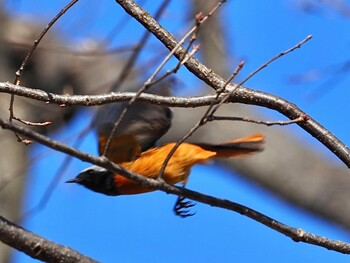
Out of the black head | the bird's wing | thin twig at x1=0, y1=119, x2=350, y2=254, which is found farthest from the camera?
the black head

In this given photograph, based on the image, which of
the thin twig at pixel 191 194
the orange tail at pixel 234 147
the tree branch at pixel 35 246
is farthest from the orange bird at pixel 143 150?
the tree branch at pixel 35 246

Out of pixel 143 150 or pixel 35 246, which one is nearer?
pixel 35 246

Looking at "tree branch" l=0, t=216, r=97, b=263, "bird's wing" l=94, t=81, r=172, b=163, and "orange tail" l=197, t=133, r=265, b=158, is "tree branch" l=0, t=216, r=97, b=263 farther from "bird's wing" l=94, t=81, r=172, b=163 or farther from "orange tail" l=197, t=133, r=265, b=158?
"orange tail" l=197, t=133, r=265, b=158

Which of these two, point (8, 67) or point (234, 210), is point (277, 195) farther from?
point (234, 210)

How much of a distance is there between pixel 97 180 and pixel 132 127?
0.20 m

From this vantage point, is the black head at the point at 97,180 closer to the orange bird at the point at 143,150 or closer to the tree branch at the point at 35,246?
Result: the orange bird at the point at 143,150

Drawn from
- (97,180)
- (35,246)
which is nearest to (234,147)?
(97,180)

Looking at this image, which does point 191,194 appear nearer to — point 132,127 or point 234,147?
point 132,127

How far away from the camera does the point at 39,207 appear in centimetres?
191

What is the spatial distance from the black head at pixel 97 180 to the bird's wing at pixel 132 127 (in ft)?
0.18

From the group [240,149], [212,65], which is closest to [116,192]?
[240,149]

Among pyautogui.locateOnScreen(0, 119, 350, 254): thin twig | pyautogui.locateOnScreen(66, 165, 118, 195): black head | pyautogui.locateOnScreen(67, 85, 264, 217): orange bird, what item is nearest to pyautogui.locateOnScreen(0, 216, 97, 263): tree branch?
pyautogui.locateOnScreen(0, 119, 350, 254): thin twig

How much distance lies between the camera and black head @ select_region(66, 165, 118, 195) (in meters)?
2.33

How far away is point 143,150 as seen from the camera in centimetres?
234
